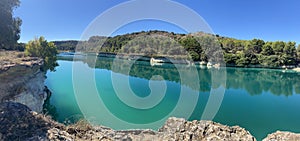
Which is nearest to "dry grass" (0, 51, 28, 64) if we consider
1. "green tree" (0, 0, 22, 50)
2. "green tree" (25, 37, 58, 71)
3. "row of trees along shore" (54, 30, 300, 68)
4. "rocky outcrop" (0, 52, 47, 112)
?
"rocky outcrop" (0, 52, 47, 112)

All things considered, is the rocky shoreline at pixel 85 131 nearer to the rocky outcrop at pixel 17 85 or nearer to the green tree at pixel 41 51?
the rocky outcrop at pixel 17 85

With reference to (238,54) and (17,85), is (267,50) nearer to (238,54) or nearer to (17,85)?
(238,54)

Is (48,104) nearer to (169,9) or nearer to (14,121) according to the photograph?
(169,9)

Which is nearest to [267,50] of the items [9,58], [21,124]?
[9,58]

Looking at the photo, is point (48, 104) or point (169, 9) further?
point (48, 104)

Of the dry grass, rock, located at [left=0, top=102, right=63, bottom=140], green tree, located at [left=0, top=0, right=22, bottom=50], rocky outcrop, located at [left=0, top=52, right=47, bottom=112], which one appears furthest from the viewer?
the dry grass

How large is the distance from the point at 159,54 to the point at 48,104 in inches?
1195

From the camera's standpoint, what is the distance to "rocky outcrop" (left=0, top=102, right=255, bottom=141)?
9.78ft

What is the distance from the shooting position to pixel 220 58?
126 feet

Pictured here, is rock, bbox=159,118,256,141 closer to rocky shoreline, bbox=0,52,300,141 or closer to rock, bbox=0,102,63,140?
rocky shoreline, bbox=0,52,300,141

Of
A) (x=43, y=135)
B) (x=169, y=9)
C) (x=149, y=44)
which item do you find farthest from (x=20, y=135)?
(x=149, y=44)

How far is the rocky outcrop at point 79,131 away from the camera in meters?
2.98

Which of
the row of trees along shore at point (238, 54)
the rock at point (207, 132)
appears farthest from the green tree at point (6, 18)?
the row of trees along shore at point (238, 54)

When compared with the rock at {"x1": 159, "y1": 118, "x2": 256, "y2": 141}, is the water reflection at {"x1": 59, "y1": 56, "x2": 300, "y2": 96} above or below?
below
